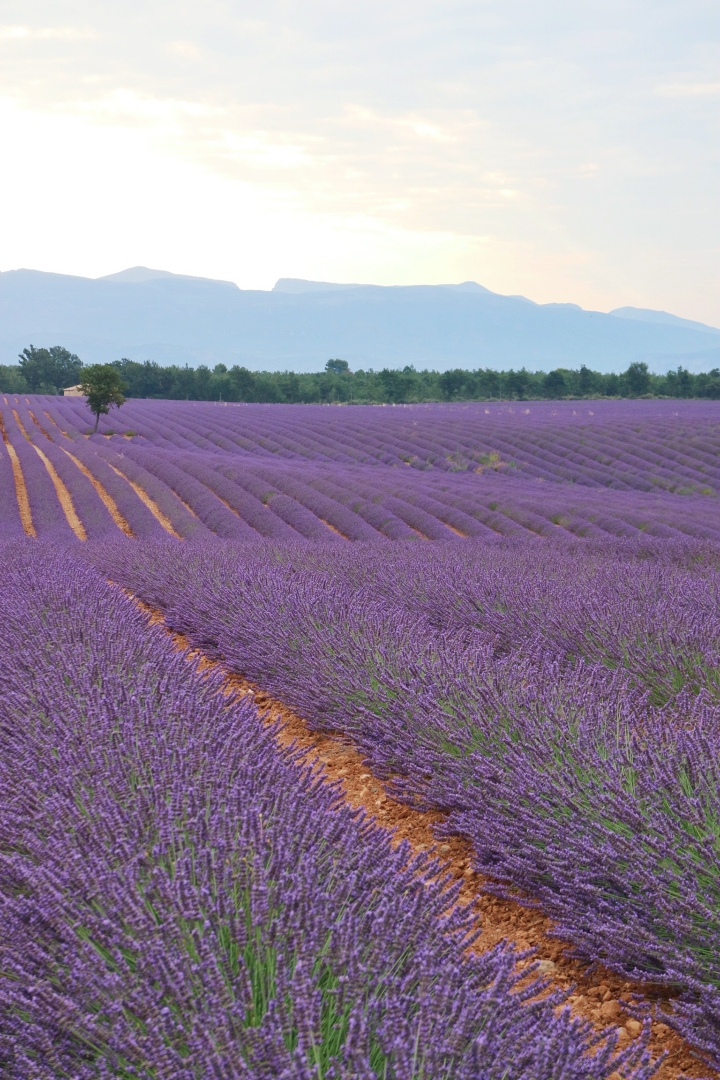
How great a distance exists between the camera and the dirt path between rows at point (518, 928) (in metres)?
1.80

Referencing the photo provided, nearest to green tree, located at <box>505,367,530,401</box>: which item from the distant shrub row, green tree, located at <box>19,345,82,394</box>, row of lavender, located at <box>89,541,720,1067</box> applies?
the distant shrub row

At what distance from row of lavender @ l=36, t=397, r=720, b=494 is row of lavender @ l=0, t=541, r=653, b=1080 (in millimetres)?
17113

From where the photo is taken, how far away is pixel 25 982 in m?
1.41

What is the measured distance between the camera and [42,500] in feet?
45.7

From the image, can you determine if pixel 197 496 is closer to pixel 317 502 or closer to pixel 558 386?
pixel 317 502

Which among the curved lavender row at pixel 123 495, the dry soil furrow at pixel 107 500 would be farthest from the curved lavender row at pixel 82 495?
the curved lavender row at pixel 123 495

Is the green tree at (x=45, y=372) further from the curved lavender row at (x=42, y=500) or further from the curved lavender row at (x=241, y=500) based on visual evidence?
the curved lavender row at (x=241, y=500)

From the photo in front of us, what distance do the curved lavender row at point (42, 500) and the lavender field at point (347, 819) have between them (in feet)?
18.4

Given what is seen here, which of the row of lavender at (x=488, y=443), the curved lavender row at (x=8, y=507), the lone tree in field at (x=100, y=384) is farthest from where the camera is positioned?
the lone tree in field at (x=100, y=384)

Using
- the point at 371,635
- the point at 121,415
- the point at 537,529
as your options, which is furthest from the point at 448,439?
the point at 371,635

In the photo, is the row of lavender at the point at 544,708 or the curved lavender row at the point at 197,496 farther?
the curved lavender row at the point at 197,496

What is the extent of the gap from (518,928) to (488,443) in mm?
21117

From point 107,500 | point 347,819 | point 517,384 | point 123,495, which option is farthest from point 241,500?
point 517,384

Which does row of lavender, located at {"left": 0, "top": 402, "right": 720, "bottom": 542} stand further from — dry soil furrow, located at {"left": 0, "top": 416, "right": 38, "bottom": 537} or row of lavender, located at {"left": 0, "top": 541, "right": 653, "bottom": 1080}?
row of lavender, located at {"left": 0, "top": 541, "right": 653, "bottom": 1080}
